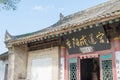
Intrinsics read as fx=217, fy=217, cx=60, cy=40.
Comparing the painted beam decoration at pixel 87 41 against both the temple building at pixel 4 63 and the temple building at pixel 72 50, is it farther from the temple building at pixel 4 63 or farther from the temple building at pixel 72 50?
the temple building at pixel 4 63

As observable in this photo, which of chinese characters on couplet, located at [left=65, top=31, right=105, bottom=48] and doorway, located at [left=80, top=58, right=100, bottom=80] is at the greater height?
chinese characters on couplet, located at [left=65, top=31, right=105, bottom=48]

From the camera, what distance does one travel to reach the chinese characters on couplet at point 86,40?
638 centimetres

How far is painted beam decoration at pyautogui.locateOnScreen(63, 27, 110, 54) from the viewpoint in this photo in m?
6.34

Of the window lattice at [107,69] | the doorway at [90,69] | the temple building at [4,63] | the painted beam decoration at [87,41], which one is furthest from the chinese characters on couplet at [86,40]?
the temple building at [4,63]

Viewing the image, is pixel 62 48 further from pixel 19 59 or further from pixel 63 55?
pixel 19 59

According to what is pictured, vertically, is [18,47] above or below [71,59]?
above

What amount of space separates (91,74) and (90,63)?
443 millimetres

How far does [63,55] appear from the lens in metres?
7.61

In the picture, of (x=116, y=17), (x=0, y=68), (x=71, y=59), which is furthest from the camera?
(x=0, y=68)

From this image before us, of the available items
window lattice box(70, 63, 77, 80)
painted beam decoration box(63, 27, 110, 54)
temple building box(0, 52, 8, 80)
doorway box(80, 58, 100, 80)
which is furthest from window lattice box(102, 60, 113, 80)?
temple building box(0, 52, 8, 80)

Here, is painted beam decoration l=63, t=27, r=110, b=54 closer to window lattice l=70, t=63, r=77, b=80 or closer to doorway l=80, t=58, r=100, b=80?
window lattice l=70, t=63, r=77, b=80

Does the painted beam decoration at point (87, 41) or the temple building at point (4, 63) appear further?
the temple building at point (4, 63)

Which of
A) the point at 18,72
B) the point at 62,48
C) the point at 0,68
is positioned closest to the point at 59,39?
the point at 62,48

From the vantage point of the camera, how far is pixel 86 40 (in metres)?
6.82
